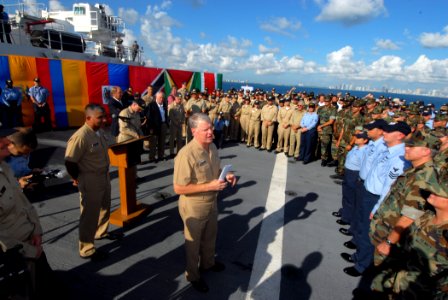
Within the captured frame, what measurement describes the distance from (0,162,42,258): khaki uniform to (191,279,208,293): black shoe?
1.67m

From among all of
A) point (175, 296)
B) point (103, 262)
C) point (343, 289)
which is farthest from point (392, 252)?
point (103, 262)

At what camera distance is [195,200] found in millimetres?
2758

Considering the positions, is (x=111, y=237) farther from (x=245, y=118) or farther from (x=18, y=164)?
(x=245, y=118)

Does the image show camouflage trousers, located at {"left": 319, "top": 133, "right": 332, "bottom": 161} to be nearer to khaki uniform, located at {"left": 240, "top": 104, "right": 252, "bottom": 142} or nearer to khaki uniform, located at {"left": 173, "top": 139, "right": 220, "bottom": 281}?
khaki uniform, located at {"left": 240, "top": 104, "right": 252, "bottom": 142}

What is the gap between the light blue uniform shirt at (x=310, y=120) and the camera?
28.4ft

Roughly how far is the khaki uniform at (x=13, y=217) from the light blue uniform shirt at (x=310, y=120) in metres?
8.02

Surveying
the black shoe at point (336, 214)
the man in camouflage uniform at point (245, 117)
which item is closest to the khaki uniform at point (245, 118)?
the man in camouflage uniform at point (245, 117)

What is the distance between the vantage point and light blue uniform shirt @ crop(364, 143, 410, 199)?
2971 millimetres

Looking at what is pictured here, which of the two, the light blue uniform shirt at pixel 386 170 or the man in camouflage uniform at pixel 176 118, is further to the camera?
the man in camouflage uniform at pixel 176 118

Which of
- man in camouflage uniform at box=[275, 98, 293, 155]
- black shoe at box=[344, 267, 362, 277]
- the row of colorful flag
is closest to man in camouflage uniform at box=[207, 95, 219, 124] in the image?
man in camouflage uniform at box=[275, 98, 293, 155]

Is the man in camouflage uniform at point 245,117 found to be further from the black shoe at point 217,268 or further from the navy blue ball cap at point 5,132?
the navy blue ball cap at point 5,132

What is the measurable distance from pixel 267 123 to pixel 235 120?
2043mm

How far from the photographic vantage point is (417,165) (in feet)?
8.37

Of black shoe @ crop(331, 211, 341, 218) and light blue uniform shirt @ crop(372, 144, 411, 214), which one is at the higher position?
light blue uniform shirt @ crop(372, 144, 411, 214)
